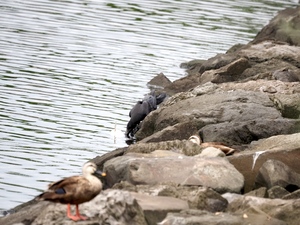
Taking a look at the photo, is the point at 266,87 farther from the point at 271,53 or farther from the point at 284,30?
the point at 284,30

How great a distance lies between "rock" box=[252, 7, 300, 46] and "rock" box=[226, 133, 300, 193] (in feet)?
42.2

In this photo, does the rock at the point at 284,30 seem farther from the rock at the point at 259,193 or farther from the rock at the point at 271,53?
the rock at the point at 259,193

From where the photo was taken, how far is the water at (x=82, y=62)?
15297mm

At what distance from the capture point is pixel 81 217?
9289 mm

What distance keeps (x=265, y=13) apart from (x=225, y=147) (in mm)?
22945

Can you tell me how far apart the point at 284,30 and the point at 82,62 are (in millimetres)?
5726

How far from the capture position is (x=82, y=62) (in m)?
24.0

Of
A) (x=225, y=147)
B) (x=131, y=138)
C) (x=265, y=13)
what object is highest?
(x=225, y=147)

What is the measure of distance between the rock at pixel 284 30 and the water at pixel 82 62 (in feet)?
4.43

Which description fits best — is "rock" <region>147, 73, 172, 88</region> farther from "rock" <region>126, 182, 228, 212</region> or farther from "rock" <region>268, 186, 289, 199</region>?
"rock" <region>126, 182, 228, 212</region>

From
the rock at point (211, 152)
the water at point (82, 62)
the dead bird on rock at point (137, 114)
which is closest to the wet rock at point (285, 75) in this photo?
the dead bird on rock at point (137, 114)

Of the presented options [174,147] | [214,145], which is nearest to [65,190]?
[174,147]

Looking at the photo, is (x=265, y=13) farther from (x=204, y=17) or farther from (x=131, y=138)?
(x=131, y=138)

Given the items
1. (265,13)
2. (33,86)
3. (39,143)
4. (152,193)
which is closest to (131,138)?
(39,143)
